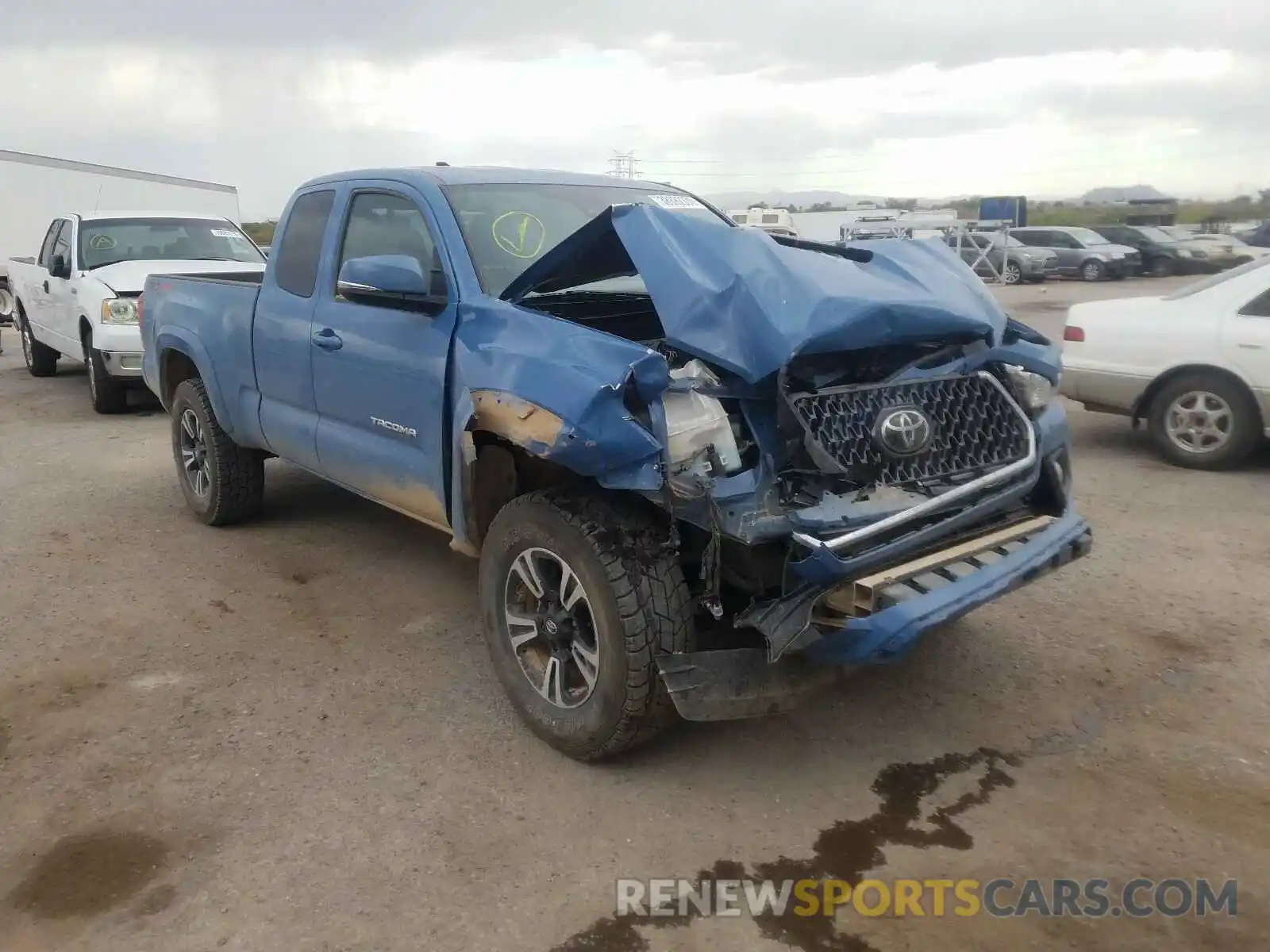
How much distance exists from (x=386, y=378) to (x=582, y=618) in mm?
1458

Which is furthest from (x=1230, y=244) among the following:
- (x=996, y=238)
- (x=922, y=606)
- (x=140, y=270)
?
(x=922, y=606)

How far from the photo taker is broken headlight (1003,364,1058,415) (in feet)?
13.0

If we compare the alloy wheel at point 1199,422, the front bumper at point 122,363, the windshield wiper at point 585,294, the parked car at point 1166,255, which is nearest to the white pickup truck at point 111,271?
the front bumper at point 122,363

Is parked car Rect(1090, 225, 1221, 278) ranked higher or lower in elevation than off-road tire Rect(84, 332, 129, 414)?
higher

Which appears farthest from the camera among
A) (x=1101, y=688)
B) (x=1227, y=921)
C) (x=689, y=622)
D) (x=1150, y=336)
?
(x=1150, y=336)

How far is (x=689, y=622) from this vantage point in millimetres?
3250

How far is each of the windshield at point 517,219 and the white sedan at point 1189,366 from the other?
4158mm

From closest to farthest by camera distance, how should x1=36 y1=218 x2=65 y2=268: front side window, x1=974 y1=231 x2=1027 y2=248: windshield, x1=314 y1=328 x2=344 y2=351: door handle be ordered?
x1=314 y1=328 x2=344 y2=351: door handle, x1=36 y1=218 x2=65 y2=268: front side window, x1=974 y1=231 x2=1027 y2=248: windshield

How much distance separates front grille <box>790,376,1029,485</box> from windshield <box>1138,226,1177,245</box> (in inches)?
1146

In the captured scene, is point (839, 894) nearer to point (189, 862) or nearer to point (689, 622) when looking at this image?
point (689, 622)

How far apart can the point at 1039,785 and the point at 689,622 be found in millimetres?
1286

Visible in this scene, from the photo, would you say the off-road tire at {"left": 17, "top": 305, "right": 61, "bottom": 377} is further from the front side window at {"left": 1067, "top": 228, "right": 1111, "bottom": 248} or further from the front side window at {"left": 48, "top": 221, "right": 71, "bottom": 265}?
the front side window at {"left": 1067, "top": 228, "right": 1111, "bottom": 248}

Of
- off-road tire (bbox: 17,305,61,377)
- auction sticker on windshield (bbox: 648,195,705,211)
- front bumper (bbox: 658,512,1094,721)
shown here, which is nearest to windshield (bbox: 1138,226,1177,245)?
off-road tire (bbox: 17,305,61,377)

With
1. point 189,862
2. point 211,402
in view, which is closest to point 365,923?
point 189,862
